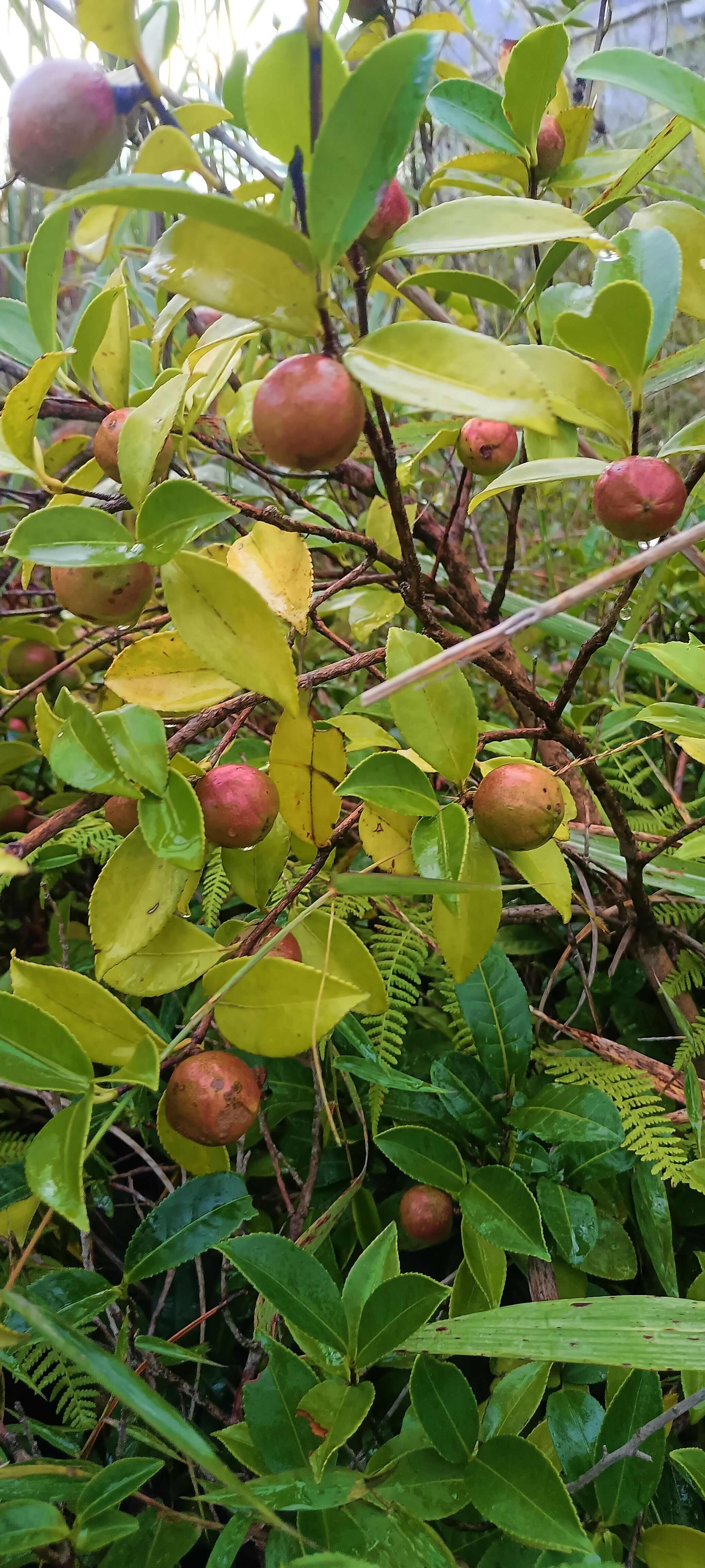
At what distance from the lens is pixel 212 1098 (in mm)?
377

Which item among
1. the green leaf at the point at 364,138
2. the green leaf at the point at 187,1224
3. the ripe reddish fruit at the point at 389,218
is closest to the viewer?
the green leaf at the point at 364,138

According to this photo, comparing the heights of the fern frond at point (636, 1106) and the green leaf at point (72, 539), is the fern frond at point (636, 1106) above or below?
below

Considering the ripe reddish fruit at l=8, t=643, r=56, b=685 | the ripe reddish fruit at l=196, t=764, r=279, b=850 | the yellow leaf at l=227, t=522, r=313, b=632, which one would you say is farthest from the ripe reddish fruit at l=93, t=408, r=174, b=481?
the ripe reddish fruit at l=8, t=643, r=56, b=685

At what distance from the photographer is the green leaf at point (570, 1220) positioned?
527 mm

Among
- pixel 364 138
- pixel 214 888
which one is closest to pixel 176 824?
pixel 364 138

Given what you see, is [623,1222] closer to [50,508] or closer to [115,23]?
[50,508]

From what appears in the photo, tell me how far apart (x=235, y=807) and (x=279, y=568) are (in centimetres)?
13

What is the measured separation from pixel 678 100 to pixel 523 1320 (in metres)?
0.59

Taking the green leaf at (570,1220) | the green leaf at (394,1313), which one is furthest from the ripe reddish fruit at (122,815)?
the green leaf at (570,1220)

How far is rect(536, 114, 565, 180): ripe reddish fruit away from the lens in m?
0.50

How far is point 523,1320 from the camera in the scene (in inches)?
16.7

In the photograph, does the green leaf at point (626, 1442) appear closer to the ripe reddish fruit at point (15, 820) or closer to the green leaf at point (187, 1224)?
the green leaf at point (187, 1224)

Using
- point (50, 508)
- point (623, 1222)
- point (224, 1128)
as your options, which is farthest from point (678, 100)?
point (623, 1222)

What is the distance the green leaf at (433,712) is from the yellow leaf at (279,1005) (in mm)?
122
